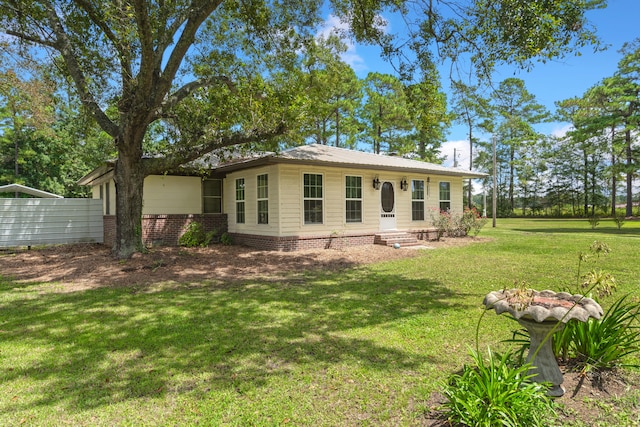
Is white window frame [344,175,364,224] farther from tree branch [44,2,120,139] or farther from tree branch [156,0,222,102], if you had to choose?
tree branch [44,2,120,139]

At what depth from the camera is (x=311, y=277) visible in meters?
7.43

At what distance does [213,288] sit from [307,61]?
26.3 ft

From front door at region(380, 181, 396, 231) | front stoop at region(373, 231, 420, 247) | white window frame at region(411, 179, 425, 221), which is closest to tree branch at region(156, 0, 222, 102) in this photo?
front door at region(380, 181, 396, 231)

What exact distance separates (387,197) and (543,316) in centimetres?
1125

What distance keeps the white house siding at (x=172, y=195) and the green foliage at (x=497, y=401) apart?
39.7ft

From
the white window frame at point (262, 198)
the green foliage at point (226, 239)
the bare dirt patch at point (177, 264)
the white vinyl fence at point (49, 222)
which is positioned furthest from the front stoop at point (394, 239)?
the white vinyl fence at point (49, 222)

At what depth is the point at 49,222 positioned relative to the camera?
43.2 feet

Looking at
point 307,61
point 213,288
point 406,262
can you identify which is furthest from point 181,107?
point 406,262

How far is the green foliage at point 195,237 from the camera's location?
479 inches

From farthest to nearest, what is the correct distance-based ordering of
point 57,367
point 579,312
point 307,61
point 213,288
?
point 307,61, point 213,288, point 57,367, point 579,312

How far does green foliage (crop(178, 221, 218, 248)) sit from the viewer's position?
39.9ft

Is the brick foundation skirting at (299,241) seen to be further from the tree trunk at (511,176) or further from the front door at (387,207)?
the tree trunk at (511,176)

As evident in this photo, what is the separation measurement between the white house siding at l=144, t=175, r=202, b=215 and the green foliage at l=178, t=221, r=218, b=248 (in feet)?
2.87

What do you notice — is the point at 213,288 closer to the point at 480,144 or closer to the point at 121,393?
the point at 121,393
